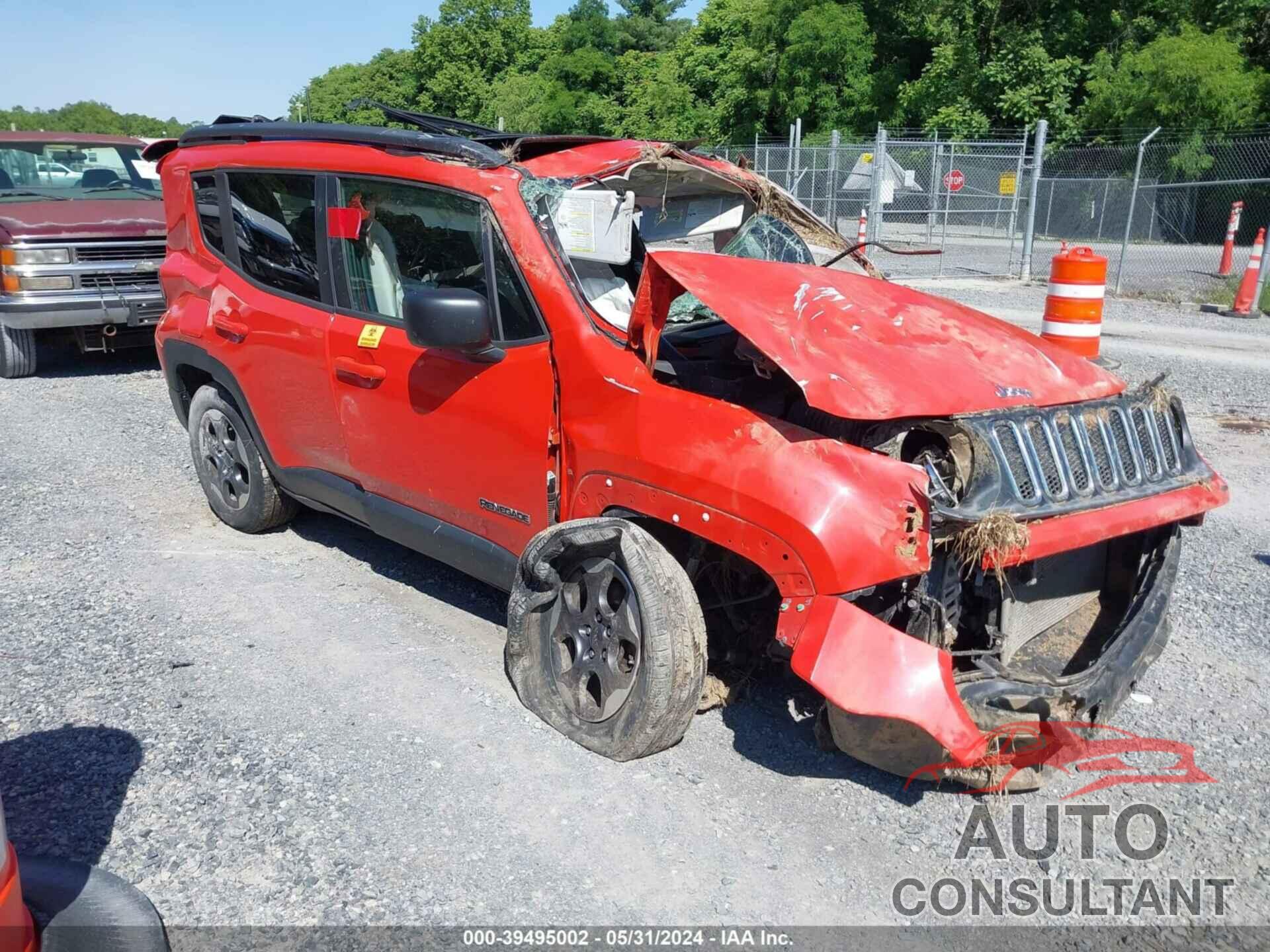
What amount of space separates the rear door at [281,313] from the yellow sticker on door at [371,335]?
0.27m

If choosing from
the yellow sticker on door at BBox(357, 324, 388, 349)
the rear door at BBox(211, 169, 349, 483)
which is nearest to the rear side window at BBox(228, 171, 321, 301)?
the rear door at BBox(211, 169, 349, 483)

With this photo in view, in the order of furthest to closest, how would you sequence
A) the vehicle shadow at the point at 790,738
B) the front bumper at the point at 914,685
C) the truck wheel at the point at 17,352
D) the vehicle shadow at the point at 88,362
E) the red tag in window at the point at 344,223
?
1. the vehicle shadow at the point at 88,362
2. the truck wheel at the point at 17,352
3. the red tag in window at the point at 344,223
4. the vehicle shadow at the point at 790,738
5. the front bumper at the point at 914,685

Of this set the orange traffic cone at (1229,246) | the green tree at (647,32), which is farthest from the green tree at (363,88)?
the orange traffic cone at (1229,246)

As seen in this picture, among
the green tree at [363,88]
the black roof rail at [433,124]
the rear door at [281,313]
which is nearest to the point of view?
the black roof rail at [433,124]

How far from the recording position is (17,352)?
380 inches

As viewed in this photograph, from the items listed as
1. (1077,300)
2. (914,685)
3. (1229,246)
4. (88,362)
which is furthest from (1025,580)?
(1229,246)

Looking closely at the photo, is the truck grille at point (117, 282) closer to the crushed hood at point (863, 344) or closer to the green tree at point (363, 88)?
the crushed hood at point (863, 344)

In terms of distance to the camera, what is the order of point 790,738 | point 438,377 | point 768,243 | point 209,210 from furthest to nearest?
point 209,210 → point 768,243 → point 438,377 → point 790,738

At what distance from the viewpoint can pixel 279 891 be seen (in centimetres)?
291

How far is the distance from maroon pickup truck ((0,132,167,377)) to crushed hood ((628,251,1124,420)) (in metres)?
6.61

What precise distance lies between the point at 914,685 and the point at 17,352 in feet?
31.5

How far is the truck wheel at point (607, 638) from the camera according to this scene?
327cm

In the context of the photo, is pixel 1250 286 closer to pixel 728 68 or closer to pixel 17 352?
pixel 17 352

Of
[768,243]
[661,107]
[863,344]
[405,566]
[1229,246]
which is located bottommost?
[405,566]
